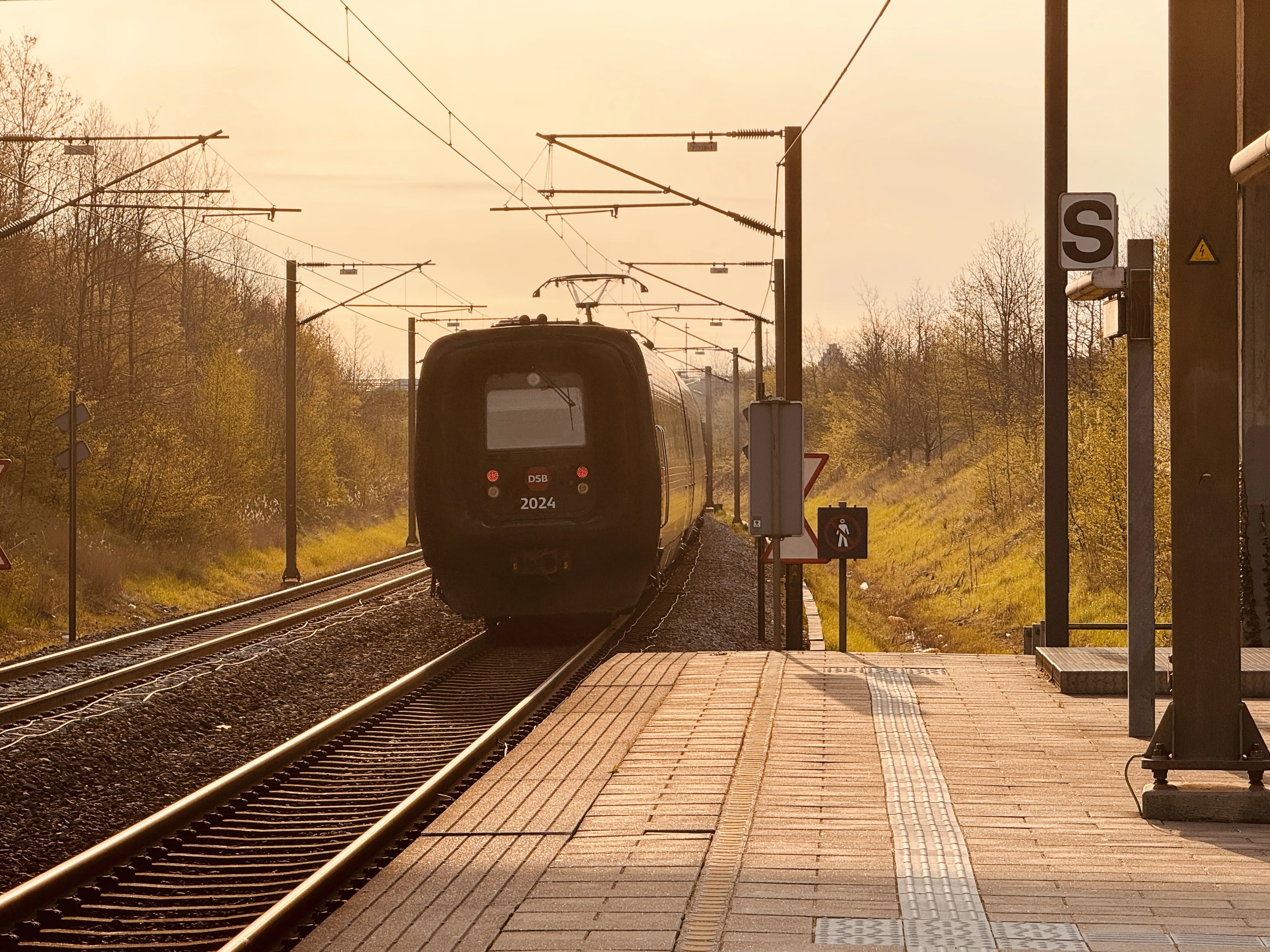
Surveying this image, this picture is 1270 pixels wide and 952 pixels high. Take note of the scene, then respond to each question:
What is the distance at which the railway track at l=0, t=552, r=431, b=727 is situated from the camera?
12.3 meters

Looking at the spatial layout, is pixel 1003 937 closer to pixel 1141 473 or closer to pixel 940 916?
pixel 940 916

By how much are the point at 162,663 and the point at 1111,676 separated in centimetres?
856

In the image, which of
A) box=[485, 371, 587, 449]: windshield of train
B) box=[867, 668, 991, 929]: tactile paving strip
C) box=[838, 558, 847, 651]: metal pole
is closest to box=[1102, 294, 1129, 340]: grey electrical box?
box=[867, 668, 991, 929]: tactile paving strip

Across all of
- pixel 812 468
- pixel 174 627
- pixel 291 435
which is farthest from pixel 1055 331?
pixel 291 435

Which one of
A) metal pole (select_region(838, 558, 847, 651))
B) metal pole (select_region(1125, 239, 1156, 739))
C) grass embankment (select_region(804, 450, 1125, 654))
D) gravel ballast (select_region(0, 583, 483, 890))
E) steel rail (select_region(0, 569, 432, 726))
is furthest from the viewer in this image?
grass embankment (select_region(804, 450, 1125, 654))

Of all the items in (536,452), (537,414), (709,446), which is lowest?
(536,452)

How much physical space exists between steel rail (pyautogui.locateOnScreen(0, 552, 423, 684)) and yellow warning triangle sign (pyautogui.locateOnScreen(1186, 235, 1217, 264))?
1085cm

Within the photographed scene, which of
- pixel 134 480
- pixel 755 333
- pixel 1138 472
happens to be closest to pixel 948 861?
pixel 1138 472

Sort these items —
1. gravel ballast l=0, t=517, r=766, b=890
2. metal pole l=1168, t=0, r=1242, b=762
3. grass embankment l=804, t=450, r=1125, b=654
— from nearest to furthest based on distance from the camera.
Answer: metal pole l=1168, t=0, r=1242, b=762 < gravel ballast l=0, t=517, r=766, b=890 < grass embankment l=804, t=450, r=1125, b=654

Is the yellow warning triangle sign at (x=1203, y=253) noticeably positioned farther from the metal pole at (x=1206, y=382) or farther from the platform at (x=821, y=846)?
the platform at (x=821, y=846)

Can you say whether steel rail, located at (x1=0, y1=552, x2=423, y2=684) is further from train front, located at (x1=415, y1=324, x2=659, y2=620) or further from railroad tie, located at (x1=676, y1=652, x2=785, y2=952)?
railroad tie, located at (x1=676, y1=652, x2=785, y2=952)

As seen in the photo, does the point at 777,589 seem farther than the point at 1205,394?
Yes

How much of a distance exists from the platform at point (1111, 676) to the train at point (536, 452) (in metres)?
5.92

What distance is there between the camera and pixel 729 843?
236 inches
